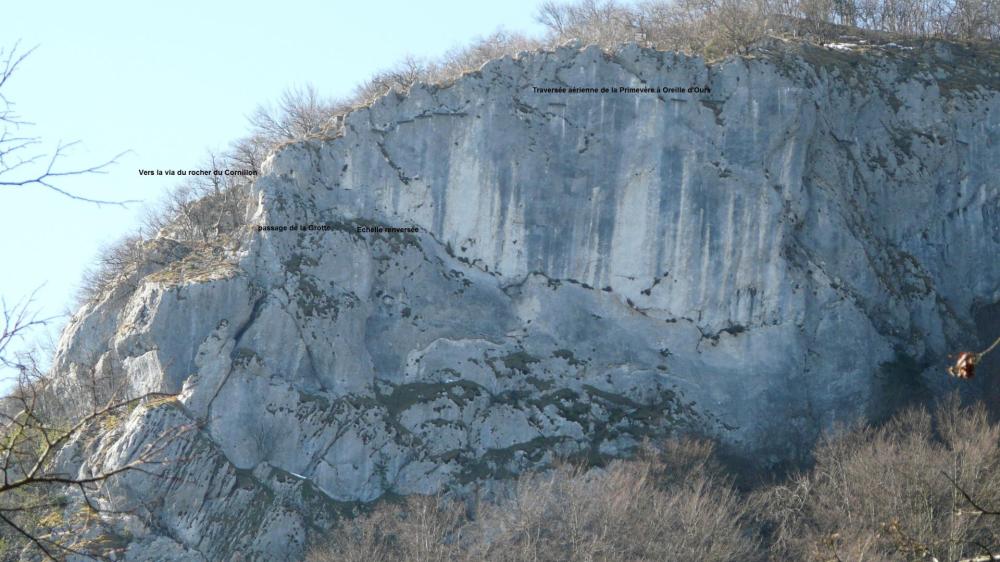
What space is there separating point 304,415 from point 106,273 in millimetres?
12301

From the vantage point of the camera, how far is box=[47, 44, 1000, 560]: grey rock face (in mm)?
37719

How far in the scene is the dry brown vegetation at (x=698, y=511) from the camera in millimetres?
31906

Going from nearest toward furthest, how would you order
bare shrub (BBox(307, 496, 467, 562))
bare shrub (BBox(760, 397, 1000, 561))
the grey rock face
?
bare shrub (BBox(760, 397, 1000, 561)) → bare shrub (BBox(307, 496, 467, 562)) → the grey rock face

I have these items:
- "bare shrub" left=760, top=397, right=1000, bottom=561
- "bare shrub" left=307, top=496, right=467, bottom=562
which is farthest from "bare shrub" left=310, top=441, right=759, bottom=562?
"bare shrub" left=760, top=397, right=1000, bottom=561

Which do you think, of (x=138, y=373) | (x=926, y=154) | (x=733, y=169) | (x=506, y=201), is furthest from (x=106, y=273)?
(x=926, y=154)

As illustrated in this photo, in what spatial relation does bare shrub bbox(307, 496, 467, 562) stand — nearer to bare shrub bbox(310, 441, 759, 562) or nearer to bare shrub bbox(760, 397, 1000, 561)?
bare shrub bbox(310, 441, 759, 562)

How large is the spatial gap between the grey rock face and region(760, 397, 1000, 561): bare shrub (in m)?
2.44

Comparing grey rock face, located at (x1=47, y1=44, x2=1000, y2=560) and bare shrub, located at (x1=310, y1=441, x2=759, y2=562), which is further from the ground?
grey rock face, located at (x1=47, y1=44, x2=1000, y2=560)

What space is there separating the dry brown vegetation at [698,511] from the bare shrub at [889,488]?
4cm

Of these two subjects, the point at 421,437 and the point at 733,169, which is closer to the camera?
the point at 421,437

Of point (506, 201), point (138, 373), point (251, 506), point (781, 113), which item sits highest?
point (781, 113)

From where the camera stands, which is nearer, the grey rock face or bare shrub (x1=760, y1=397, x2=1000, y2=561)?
bare shrub (x1=760, y1=397, x2=1000, y2=561)

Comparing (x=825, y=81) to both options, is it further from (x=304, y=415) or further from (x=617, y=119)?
(x=304, y=415)

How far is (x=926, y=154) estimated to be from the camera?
1783 inches
